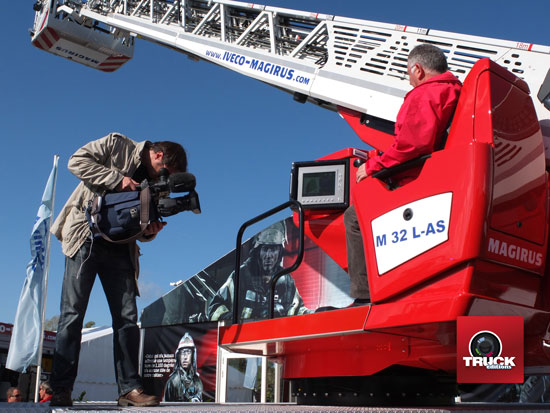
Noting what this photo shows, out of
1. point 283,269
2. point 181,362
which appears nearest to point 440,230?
point 283,269

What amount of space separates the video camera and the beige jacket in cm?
22

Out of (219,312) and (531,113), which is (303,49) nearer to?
(531,113)

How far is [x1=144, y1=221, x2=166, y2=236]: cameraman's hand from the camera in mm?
3346

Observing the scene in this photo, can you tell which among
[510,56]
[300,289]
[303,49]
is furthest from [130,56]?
[510,56]

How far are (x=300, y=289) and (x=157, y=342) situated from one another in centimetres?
1231

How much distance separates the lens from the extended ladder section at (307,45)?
4.38m

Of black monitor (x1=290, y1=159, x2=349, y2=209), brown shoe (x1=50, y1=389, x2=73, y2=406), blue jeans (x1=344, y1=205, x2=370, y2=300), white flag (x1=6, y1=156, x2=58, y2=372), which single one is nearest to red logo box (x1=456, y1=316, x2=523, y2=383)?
blue jeans (x1=344, y1=205, x2=370, y2=300)

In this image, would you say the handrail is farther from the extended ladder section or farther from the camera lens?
the camera lens

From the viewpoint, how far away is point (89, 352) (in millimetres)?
17188

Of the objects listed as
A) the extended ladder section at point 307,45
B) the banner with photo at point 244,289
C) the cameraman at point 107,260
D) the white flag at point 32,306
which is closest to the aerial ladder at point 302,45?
the extended ladder section at point 307,45

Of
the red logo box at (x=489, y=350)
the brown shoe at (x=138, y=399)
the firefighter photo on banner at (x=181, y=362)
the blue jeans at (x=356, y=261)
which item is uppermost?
the blue jeans at (x=356, y=261)

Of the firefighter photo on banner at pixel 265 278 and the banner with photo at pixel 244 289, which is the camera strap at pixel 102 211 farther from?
the firefighter photo on banner at pixel 265 278

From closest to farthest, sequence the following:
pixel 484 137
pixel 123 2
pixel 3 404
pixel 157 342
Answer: pixel 3 404 → pixel 484 137 → pixel 123 2 → pixel 157 342

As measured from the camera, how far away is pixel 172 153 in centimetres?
347
